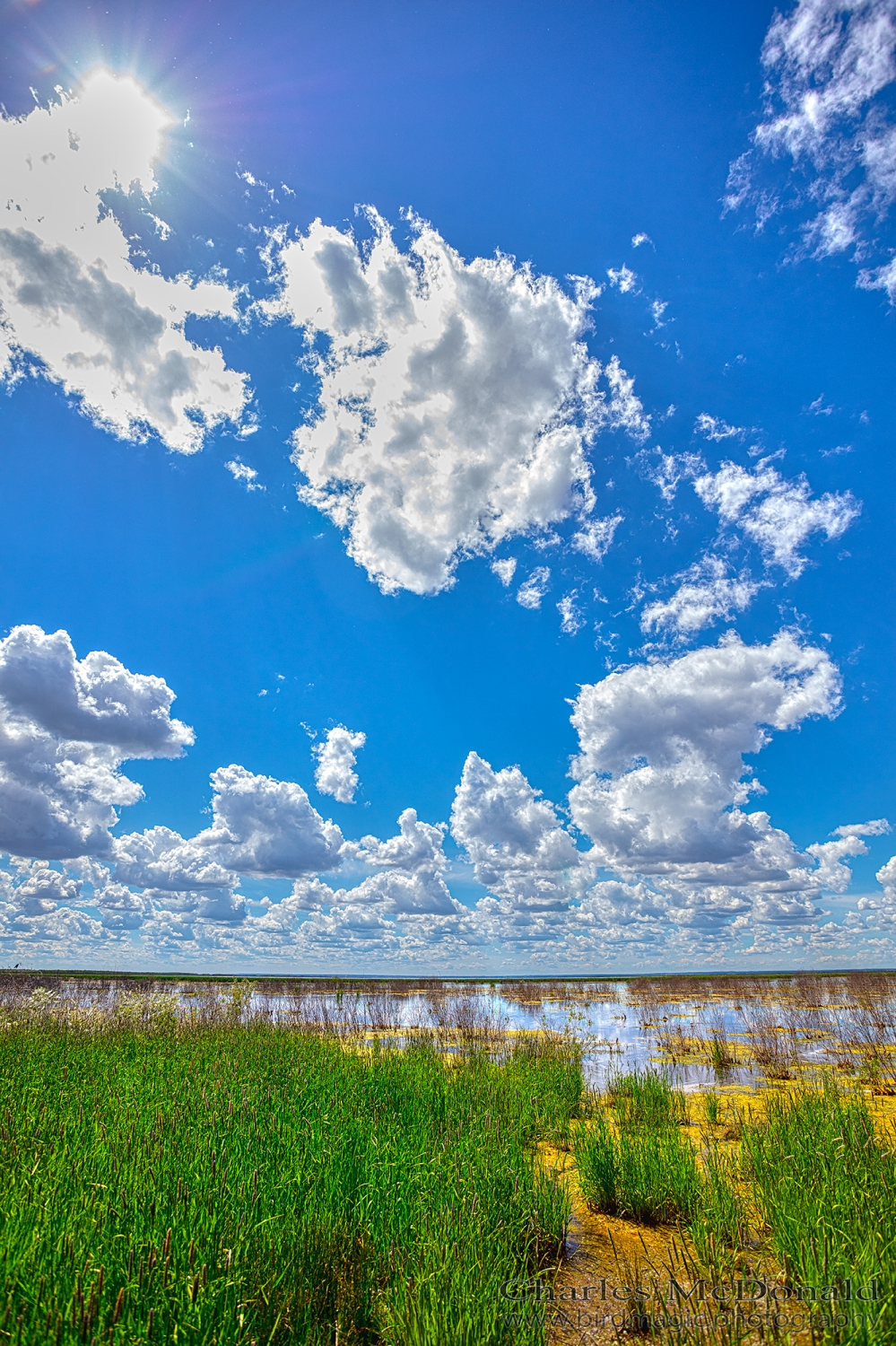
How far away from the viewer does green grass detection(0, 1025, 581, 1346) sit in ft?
10.8

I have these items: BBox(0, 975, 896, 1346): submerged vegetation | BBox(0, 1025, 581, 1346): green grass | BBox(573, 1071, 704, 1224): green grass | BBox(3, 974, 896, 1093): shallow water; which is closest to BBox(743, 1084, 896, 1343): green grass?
BBox(0, 975, 896, 1346): submerged vegetation

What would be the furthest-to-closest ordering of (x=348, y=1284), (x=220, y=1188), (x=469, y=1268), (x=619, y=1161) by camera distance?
(x=619, y=1161) → (x=220, y=1188) → (x=348, y=1284) → (x=469, y=1268)

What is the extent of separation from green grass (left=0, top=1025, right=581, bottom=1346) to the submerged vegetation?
0.03 meters

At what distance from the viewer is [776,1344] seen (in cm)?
347

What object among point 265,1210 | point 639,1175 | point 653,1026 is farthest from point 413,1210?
point 653,1026

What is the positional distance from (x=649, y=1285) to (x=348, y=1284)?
2731 mm

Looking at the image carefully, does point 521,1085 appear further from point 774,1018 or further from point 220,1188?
point 774,1018

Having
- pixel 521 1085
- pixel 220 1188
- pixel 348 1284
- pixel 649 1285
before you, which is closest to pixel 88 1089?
pixel 220 1188

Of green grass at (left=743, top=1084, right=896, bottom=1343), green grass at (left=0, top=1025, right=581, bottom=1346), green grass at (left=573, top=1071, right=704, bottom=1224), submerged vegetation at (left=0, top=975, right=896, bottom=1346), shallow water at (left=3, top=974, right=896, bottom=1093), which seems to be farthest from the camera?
shallow water at (left=3, top=974, right=896, bottom=1093)

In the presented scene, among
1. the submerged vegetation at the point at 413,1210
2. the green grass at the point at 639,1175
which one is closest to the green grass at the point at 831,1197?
the submerged vegetation at the point at 413,1210

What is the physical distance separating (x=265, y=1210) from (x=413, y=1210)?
135cm

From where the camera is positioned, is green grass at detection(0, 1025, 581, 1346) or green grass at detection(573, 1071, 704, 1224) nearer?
green grass at detection(0, 1025, 581, 1346)

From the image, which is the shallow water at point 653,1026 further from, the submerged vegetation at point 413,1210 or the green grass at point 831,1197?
the green grass at point 831,1197

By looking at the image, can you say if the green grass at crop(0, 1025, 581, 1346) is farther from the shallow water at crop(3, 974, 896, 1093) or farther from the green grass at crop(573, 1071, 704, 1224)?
the shallow water at crop(3, 974, 896, 1093)
